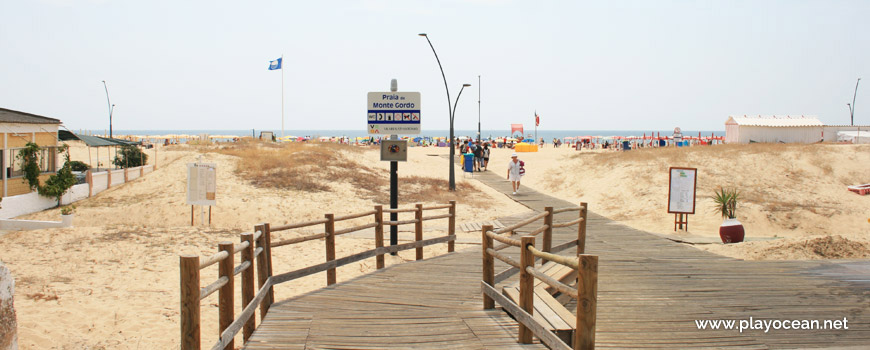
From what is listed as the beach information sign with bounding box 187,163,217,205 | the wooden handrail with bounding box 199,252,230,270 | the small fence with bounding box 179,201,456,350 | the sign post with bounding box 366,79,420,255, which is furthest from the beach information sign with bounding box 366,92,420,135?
the beach information sign with bounding box 187,163,217,205

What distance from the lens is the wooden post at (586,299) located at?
4.05 meters

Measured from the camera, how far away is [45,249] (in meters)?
12.1

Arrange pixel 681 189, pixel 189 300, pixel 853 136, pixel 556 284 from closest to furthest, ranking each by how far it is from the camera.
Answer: pixel 189 300
pixel 556 284
pixel 681 189
pixel 853 136

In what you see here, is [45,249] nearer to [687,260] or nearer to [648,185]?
[687,260]

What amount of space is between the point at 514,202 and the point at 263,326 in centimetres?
1552

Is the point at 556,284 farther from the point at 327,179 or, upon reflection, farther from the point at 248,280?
the point at 327,179

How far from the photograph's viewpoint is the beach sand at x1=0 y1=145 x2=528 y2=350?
7.92 meters

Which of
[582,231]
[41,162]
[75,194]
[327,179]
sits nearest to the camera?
[582,231]

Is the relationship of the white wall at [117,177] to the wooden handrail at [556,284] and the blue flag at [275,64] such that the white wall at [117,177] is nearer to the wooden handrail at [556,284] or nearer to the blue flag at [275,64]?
the wooden handrail at [556,284]

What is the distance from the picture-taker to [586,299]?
13.5 feet

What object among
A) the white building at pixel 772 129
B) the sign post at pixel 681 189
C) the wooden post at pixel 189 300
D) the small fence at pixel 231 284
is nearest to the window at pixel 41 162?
the small fence at pixel 231 284

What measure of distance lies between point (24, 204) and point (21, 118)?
3.98 metres
